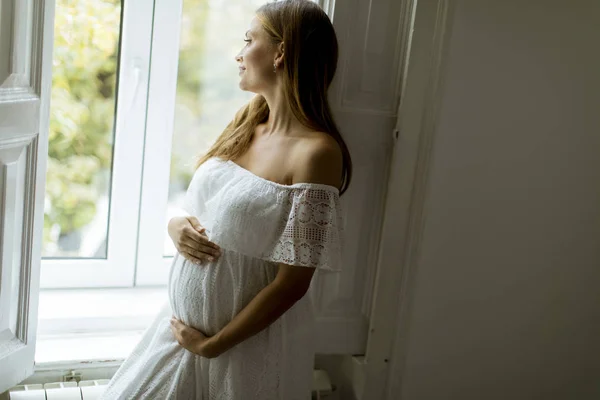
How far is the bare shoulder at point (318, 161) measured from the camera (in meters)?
1.61

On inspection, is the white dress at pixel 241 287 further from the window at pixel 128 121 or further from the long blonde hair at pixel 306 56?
the window at pixel 128 121

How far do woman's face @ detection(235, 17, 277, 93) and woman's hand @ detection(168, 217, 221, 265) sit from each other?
35cm

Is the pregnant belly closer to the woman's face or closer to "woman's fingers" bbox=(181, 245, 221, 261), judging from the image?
"woman's fingers" bbox=(181, 245, 221, 261)

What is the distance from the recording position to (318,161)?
1612mm

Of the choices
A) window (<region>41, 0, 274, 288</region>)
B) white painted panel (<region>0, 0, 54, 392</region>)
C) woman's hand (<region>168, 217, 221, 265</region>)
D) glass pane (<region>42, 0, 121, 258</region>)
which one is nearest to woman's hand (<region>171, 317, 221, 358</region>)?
woman's hand (<region>168, 217, 221, 265</region>)

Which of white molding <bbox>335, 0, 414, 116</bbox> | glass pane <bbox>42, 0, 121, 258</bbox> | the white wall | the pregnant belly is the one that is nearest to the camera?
the pregnant belly

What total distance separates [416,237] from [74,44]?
3.70ft

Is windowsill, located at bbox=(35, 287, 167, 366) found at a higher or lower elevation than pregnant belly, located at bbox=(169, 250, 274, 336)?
lower

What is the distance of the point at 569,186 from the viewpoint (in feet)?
7.00

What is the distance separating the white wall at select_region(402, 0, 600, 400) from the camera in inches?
78.2

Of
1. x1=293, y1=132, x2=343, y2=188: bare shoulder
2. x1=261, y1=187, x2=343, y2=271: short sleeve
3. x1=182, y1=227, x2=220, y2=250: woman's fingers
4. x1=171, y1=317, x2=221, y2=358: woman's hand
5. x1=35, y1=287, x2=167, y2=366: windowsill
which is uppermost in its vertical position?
x1=293, y1=132, x2=343, y2=188: bare shoulder

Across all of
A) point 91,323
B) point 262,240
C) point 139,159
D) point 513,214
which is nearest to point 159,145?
point 139,159

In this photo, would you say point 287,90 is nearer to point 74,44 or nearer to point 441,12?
point 441,12

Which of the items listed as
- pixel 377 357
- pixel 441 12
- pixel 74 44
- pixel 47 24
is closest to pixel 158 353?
pixel 377 357
